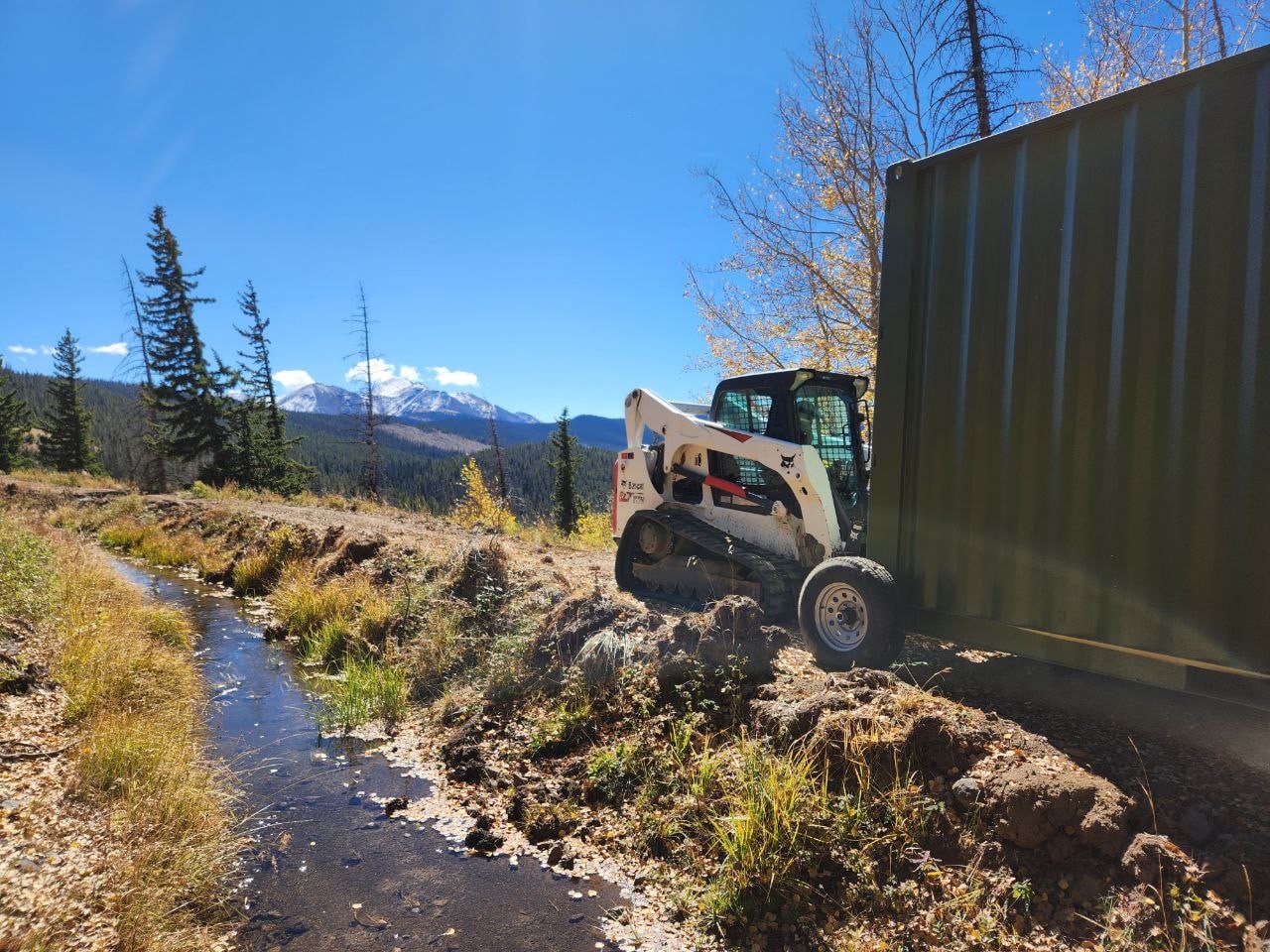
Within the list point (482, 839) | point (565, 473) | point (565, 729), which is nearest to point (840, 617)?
point (565, 729)

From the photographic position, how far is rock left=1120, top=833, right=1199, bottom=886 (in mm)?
2693

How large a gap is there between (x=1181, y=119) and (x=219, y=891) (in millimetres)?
6405

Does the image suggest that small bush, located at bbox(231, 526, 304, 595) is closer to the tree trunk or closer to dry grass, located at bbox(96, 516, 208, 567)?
dry grass, located at bbox(96, 516, 208, 567)

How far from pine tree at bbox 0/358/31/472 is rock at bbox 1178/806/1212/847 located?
50242 mm

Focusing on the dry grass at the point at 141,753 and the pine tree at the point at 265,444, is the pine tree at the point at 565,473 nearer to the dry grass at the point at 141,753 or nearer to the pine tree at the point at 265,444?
the pine tree at the point at 265,444

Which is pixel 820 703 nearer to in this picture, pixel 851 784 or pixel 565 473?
pixel 851 784

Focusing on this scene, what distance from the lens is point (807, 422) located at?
658 cm

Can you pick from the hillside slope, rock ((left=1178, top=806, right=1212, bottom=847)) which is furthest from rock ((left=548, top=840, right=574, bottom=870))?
rock ((left=1178, top=806, right=1212, bottom=847))

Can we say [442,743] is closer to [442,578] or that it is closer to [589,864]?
[589,864]

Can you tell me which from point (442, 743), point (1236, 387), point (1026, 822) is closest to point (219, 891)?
point (442, 743)

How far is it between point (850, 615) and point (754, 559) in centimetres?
149

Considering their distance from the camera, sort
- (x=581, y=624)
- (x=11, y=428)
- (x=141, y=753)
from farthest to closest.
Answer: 1. (x=11, y=428)
2. (x=581, y=624)
3. (x=141, y=753)

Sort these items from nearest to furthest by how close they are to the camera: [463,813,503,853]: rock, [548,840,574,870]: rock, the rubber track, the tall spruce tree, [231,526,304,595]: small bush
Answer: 1. [548,840,574,870]: rock
2. [463,813,503,853]: rock
3. the rubber track
4. [231,526,304,595]: small bush
5. the tall spruce tree

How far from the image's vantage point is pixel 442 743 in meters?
5.43
